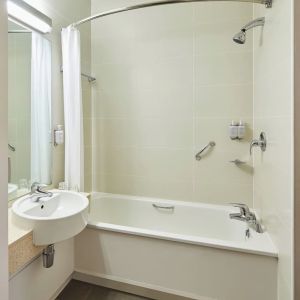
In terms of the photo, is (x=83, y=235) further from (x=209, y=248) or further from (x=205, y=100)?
(x=205, y=100)

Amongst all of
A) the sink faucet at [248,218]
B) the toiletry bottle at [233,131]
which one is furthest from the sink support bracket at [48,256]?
the toiletry bottle at [233,131]

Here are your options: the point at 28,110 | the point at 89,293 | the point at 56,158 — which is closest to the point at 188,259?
the point at 89,293

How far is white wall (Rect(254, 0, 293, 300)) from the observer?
115cm

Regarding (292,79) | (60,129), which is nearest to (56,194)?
(60,129)

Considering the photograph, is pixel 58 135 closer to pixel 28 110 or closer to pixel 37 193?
pixel 28 110

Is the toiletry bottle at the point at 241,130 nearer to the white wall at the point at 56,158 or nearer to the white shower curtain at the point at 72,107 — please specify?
the white shower curtain at the point at 72,107

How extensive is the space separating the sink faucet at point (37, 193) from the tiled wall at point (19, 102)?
0.10m

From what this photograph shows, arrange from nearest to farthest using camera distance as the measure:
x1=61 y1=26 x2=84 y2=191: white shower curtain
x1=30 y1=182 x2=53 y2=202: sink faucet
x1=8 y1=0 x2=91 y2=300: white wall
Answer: x1=8 y1=0 x2=91 y2=300: white wall → x1=30 y1=182 x2=53 y2=202: sink faucet → x1=61 y1=26 x2=84 y2=191: white shower curtain

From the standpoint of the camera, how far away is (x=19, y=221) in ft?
4.25

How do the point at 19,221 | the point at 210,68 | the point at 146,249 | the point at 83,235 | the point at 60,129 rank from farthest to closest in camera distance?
the point at 210,68 < the point at 60,129 < the point at 83,235 < the point at 146,249 < the point at 19,221

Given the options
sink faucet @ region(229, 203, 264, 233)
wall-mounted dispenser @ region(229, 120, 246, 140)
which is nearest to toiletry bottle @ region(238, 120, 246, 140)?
wall-mounted dispenser @ region(229, 120, 246, 140)

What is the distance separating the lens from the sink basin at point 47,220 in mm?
1264

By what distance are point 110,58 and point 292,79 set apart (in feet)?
6.07

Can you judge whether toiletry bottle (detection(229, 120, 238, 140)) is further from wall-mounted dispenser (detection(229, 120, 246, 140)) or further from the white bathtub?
the white bathtub
